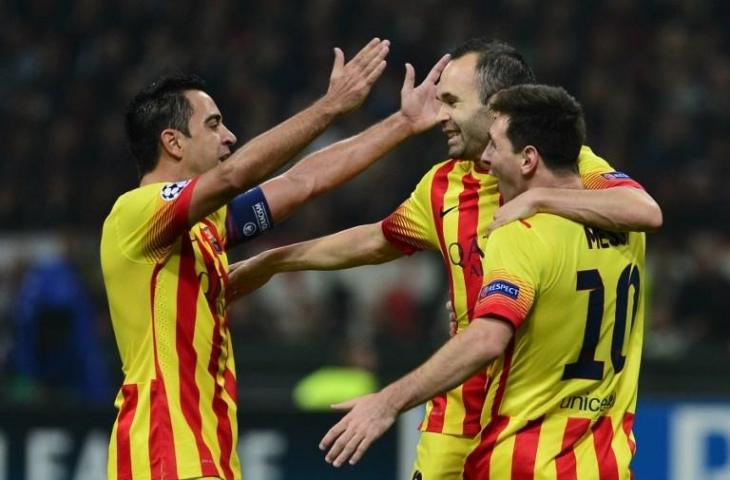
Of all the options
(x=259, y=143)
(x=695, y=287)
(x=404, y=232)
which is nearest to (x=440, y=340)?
(x=695, y=287)

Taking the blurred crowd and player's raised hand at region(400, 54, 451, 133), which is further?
the blurred crowd

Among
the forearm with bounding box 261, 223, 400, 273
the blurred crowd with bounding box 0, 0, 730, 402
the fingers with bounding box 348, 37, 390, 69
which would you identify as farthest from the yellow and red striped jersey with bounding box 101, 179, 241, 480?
the blurred crowd with bounding box 0, 0, 730, 402

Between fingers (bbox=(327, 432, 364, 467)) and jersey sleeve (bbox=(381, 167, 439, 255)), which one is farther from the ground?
jersey sleeve (bbox=(381, 167, 439, 255))

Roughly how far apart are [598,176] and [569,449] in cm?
91

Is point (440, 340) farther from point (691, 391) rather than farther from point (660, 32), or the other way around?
point (660, 32)

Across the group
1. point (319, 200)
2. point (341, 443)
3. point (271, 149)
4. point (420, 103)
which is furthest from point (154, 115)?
point (319, 200)

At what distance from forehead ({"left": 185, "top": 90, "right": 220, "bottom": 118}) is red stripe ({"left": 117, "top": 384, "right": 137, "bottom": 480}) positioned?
0.97 m

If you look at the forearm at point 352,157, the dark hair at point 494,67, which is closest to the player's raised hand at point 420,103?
the forearm at point 352,157

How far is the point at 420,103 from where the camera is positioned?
5.03m

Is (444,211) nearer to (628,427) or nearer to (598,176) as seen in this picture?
(598,176)

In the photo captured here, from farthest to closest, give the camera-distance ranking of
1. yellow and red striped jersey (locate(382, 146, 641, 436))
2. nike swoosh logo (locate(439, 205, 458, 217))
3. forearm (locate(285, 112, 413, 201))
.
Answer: forearm (locate(285, 112, 413, 201))
nike swoosh logo (locate(439, 205, 458, 217))
yellow and red striped jersey (locate(382, 146, 641, 436))

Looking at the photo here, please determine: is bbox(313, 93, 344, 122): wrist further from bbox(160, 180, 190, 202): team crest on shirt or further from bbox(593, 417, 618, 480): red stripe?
bbox(593, 417, 618, 480): red stripe

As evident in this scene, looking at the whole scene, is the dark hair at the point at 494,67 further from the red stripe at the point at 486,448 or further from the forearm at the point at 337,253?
the red stripe at the point at 486,448

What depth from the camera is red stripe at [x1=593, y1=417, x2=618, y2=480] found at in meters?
4.37
